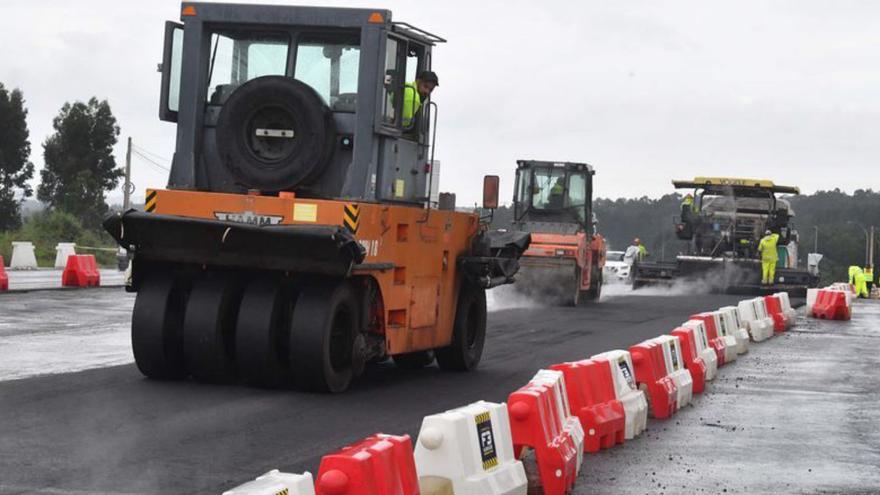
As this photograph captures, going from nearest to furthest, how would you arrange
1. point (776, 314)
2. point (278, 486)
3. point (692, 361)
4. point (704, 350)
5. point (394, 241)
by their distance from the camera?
point (278, 486)
point (394, 241)
point (692, 361)
point (704, 350)
point (776, 314)

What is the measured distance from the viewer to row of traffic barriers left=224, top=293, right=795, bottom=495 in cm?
588

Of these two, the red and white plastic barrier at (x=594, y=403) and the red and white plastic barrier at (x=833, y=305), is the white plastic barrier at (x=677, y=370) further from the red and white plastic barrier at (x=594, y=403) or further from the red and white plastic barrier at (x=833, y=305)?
the red and white plastic barrier at (x=833, y=305)

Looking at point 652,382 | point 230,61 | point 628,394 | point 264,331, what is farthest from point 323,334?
point 230,61

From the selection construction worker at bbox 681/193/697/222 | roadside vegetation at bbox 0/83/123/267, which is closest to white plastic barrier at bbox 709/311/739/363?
construction worker at bbox 681/193/697/222

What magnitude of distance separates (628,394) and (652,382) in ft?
3.83

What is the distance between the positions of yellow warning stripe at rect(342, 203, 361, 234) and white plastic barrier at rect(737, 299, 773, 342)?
10970 mm

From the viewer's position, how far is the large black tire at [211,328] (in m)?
12.0

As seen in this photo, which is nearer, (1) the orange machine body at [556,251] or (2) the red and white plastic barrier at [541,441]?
(2) the red and white plastic barrier at [541,441]

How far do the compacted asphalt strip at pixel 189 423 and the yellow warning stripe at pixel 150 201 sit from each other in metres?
1.47

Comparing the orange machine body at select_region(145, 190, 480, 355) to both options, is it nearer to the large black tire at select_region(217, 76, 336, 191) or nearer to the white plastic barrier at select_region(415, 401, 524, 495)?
the large black tire at select_region(217, 76, 336, 191)

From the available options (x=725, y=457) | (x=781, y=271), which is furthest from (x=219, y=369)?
(x=781, y=271)

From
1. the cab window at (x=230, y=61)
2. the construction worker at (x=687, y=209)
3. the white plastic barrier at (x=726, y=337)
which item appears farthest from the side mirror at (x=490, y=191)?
the construction worker at (x=687, y=209)

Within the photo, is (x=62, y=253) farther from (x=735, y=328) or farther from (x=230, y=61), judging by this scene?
(x=230, y=61)

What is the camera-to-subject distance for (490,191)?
13.7 meters
